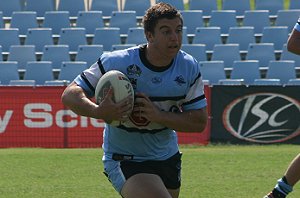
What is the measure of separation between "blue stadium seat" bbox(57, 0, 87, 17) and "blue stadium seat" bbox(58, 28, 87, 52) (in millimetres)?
1683

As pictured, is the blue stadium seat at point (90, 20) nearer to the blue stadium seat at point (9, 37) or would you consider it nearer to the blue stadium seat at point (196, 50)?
the blue stadium seat at point (9, 37)

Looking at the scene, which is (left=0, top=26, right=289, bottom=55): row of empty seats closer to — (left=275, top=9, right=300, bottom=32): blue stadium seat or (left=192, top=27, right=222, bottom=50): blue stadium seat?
(left=192, top=27, right=222, bottom=50): blue stadium seat

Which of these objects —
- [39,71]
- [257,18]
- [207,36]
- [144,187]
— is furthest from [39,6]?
[144,187]

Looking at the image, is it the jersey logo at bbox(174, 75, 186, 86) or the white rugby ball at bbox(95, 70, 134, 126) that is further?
the jersey logo at bbox(174, 75, 186, 86)

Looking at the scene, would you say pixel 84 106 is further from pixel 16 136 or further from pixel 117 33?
pixel 117 33

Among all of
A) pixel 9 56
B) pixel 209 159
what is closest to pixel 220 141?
pixel 209 159

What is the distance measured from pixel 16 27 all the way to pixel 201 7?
4687mm

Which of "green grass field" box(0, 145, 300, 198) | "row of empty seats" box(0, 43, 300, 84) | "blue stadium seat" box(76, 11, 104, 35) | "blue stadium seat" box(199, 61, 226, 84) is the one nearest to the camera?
"green grass field" box(0, 145, 300, 198)

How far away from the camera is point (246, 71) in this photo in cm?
1825

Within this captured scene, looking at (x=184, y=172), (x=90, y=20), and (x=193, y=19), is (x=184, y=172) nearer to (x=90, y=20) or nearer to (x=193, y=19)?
(x=193, y=19)

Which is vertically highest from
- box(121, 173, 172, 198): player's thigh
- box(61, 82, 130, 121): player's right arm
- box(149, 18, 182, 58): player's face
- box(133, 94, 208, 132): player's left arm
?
box(149, 18, 182, 58): player's face

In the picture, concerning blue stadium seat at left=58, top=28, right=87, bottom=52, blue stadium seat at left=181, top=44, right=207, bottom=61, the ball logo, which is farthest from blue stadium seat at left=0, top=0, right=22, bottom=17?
the ball logo

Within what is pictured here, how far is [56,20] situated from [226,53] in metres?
4.40

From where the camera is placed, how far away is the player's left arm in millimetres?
5301
